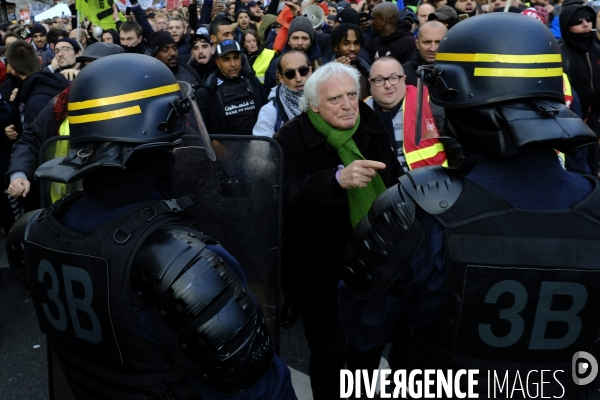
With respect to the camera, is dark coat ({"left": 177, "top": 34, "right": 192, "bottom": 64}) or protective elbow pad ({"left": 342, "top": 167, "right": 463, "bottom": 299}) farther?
dark coat ({"left": 177, "top": 34, "right": 192, "bottom": 64})

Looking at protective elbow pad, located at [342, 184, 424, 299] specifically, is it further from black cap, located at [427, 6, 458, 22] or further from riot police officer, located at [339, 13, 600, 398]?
black cap, located at [427, 6, 458, 22]

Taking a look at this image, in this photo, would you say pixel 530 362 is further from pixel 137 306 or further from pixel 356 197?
pixel 356 197

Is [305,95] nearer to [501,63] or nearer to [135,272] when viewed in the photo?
[501,63]

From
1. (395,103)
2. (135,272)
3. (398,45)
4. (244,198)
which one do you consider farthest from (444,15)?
(135,272)

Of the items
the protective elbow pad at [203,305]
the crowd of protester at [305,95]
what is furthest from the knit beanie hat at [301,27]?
the protective elbow pad at [203,305]

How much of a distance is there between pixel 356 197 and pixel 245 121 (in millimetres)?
2306

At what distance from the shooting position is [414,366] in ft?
5.83

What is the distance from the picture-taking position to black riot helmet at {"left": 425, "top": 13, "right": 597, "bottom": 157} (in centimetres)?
152

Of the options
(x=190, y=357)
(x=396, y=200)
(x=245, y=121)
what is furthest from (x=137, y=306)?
(x=245, y=121)

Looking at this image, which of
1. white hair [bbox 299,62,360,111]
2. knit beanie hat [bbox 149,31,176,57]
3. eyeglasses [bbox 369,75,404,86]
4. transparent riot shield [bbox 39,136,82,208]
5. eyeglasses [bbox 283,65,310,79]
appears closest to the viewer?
transparent riot shield [bbox 39,136,82,208]

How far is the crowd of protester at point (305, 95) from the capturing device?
2824 millimetres

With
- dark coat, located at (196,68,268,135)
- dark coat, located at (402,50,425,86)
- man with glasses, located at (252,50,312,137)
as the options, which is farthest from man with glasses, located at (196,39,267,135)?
dark coat, located at (402,50,425,86)

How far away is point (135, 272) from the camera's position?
1.51 meters

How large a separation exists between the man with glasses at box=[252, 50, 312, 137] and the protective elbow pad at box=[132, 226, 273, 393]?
2404 millimetres
